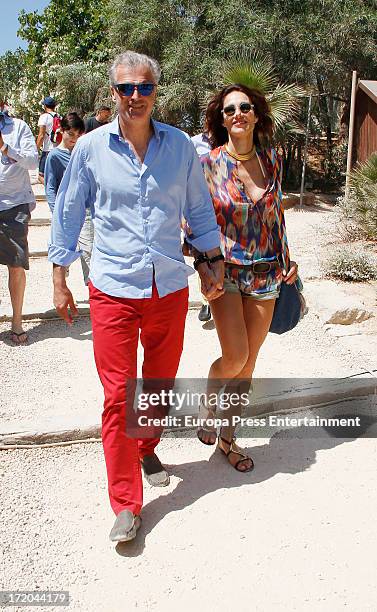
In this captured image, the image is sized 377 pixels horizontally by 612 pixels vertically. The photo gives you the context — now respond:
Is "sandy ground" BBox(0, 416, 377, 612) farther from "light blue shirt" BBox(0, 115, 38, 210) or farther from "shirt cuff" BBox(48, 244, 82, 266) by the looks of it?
"light blue shirt" BBox(0, 115, 38, 210)

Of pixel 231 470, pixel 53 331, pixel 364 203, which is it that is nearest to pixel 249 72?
pixel 364 203

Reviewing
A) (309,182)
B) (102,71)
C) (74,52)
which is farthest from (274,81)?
(74,52)

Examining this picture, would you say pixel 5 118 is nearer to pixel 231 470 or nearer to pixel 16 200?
pixel 16 200

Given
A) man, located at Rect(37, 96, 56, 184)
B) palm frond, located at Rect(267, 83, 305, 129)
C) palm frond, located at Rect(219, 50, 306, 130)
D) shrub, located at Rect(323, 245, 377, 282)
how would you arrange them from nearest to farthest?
shrub, located at Rect(323, 245, 377, 282) < palm frond, located at Rect(219, 50, 306, 130) < man, located at Rect(37, 96, 56, 184) < palm frond, located at Rect(267, 83, 305, 129)

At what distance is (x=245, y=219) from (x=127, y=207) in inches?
26.1

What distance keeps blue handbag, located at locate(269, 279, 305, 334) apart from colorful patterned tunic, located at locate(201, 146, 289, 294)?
0.14m

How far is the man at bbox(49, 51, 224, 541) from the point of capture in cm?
269

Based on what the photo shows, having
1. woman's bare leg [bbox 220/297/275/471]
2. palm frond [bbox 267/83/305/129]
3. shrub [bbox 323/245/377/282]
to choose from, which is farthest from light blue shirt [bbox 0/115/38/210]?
palm frond [bbox 267/83/305/129]

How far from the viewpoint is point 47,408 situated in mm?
4098

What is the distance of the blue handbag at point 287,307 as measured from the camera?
3.30 meters

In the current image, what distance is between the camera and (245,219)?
310cm

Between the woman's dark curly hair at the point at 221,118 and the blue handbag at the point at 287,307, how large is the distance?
2.46 ft

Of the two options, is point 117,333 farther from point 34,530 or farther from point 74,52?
point 74,52

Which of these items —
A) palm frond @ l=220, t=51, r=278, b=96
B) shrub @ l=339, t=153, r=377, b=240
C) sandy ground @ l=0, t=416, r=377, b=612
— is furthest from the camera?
palm frond @ l=220, t=51, r=278, b=96
